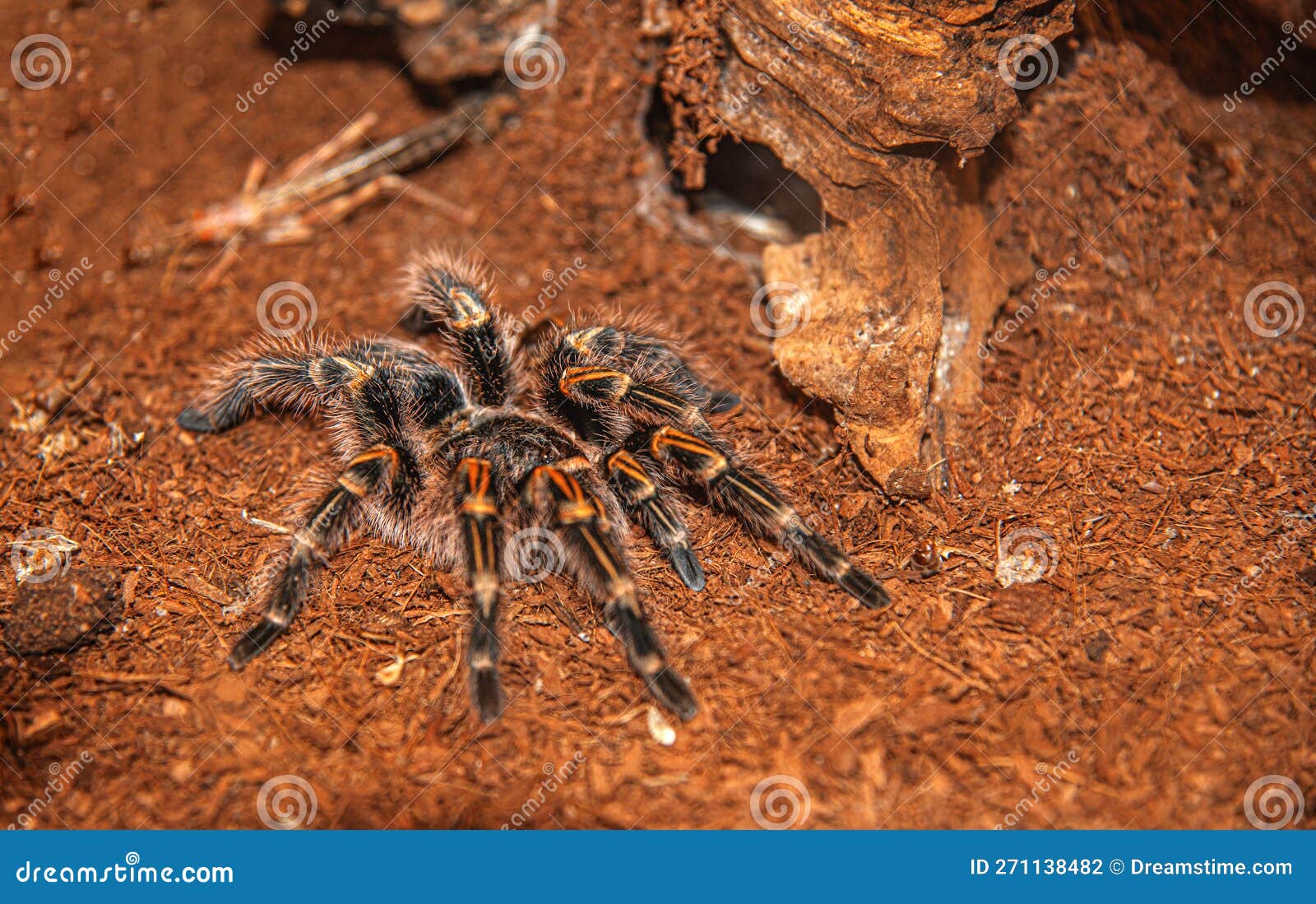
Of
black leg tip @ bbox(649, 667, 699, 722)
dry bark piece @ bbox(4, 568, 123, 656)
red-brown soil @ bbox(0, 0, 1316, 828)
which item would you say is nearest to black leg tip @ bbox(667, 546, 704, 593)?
red-brown soil @ bbox(0, 0, 1316, 828)

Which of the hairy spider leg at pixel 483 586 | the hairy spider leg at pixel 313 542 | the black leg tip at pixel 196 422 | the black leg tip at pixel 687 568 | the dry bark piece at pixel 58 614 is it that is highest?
the black leg tip at pixel 687 568

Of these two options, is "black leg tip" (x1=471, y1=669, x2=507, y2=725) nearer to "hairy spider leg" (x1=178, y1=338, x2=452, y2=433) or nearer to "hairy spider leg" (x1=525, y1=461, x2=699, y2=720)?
"hairy spider leg" (x1=525, y1=461, x2=699, y2=720)

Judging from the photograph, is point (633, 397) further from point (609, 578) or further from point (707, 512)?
point (609, 578)

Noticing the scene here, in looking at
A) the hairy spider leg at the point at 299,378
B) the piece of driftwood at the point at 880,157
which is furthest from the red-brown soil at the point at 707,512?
the piece of driftwood at the point at 880,157

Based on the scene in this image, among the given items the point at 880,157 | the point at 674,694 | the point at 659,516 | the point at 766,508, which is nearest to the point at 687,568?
the point at 659,516

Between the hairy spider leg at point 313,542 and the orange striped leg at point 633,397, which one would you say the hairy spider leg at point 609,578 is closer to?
the orange striped leg at point 633,397

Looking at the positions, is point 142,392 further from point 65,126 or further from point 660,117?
point 660,117

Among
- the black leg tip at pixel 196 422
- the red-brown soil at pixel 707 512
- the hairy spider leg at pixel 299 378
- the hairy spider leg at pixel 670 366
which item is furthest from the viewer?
the black leg tip at pixel 196 422
